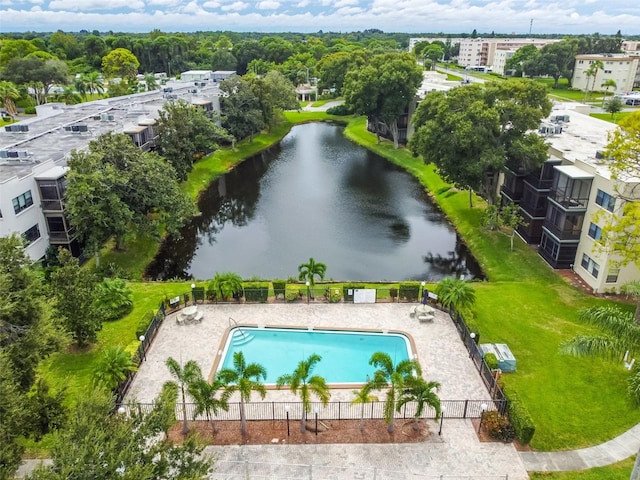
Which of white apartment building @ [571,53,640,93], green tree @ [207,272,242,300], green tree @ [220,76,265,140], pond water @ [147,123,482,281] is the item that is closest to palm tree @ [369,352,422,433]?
green tree @ [207,272,242,300]

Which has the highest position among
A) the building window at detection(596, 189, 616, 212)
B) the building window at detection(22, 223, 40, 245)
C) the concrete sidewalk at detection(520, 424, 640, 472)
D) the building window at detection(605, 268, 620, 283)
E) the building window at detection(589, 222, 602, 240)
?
the building window at detection(596, 189, 616, 212)

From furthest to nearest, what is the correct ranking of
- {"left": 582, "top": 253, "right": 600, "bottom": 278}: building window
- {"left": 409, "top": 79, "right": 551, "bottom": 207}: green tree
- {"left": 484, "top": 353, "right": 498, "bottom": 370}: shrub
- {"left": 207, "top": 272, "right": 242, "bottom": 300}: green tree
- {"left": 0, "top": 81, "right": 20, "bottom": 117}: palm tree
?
{"left": 0, "top": 81, "right": 20, "bottom": 117}: palm tree < {"left": 409, "top": 79, "right": 551, "bottom": 207}: green tree < {"left": 582, "top": 253, "right": 600, "bottom": 278}: building window < {"left": 207, "top": 272, "right": 242, "bottom": 300}: green tree < {"left": 484, "top": 353, "right": 498, "bottom": 370}: shrub

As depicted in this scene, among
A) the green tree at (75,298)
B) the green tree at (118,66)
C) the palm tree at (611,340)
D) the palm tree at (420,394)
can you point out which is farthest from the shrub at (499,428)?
the green tree at (118,66)

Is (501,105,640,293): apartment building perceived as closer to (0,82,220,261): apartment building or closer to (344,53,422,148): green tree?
(344,53,422,148): green tree

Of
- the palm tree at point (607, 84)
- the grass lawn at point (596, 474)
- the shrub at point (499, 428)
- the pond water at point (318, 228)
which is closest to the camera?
the grass lawn at point (596, 474)

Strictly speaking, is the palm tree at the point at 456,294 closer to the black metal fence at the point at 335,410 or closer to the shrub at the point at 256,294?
the black metal fence at the point at 335,410

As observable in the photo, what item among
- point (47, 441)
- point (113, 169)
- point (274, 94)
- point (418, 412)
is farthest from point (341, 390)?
point (274, 94)

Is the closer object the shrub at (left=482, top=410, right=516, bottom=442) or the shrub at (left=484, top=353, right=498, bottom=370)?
the shrub at (left=482, top=410, right=516, bottom=442)
